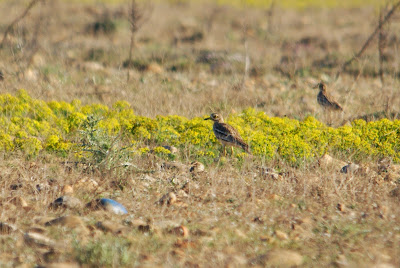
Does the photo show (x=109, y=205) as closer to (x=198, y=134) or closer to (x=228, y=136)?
(x=228, y=136)

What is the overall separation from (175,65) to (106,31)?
19.4ft

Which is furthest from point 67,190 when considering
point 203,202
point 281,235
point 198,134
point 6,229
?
point 281,235

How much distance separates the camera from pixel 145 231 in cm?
425

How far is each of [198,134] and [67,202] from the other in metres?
2.21

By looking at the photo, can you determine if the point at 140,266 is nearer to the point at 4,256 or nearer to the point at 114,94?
the point at 4,256

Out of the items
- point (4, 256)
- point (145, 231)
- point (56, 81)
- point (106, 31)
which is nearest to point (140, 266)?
point (145, 231)

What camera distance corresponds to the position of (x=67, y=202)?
15.3ft

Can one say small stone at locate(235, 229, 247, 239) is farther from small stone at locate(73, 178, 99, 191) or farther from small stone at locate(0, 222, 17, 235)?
small stone at locate(0, 222, 17, 235)

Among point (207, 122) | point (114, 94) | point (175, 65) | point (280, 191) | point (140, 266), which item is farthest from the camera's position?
point (175, 65)

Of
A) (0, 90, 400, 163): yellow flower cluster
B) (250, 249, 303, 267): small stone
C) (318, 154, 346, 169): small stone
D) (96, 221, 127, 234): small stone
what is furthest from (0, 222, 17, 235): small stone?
(318, 154, 346, 169): small stone

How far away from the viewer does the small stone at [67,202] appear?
4.65 m

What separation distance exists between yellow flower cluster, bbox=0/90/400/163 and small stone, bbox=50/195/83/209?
1246 millimetres

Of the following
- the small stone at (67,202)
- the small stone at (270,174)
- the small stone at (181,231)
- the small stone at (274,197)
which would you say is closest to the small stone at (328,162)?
the small stone at (270,174)

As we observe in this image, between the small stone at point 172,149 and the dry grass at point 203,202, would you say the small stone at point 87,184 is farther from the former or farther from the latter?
the small stone at point 172,149
